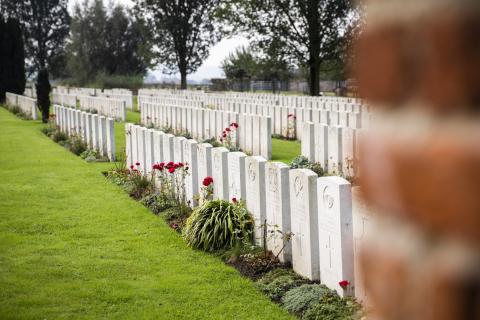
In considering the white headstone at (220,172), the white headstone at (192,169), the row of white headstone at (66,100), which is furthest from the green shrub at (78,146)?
the row of white headstone at (66,100)

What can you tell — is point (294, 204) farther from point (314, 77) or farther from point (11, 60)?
point (11, 60)

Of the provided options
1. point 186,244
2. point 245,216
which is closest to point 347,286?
point 245,216

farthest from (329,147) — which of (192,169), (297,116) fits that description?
(297,116)

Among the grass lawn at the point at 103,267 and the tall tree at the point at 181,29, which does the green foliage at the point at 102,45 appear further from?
the grass lawn at the point at 103,267

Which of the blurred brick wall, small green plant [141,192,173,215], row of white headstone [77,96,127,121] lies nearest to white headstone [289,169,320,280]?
small green plant [141,192,173,215]

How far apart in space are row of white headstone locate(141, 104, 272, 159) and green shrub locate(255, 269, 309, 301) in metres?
8.07

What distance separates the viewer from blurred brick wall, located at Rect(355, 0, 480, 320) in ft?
1.74

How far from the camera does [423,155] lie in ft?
1.88

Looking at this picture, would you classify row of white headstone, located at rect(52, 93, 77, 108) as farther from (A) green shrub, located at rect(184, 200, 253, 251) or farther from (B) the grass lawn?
(A) green shrub, located at rect(184, 200, 253, 251)

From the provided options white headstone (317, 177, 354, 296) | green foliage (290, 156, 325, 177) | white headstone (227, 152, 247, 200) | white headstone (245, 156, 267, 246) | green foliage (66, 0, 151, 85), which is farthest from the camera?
green foliage (66, 0, 151, 85)

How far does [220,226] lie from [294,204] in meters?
1.24

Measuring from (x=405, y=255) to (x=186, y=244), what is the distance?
6.46 metres

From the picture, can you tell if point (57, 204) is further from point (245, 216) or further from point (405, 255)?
point (405, 255)

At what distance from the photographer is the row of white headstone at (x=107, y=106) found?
85.0 feet
